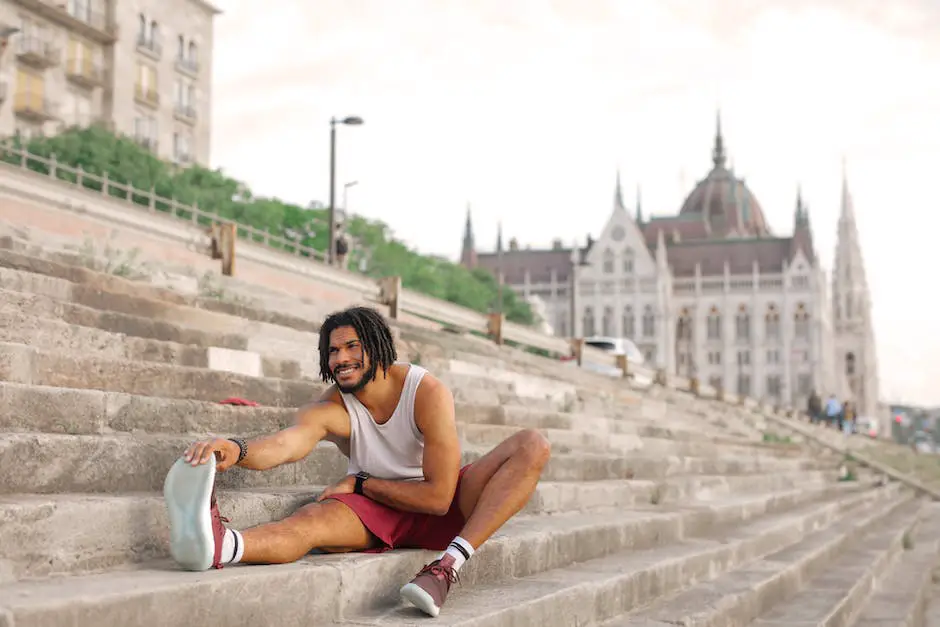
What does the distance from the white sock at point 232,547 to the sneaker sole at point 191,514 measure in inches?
3.1

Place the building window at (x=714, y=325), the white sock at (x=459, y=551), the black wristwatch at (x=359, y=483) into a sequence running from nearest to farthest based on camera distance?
1. the white sock at (x=459, y=551)
2. the black wristwatch at (x=359, y=483)
3. the building window at (x=714, y=325)

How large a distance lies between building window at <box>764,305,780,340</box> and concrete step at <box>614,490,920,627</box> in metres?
111

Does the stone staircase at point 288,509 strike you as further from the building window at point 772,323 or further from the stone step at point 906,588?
the building window at point 772,323

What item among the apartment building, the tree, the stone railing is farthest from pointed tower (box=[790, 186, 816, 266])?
the stone railing

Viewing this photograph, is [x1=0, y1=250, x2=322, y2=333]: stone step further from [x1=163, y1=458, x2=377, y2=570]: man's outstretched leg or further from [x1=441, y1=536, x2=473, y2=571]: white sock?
[x1=441, y1=536, x2=473, y2=571]: white sock

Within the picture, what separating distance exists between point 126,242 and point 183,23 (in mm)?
36467

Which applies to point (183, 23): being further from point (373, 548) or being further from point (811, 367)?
point (811, 367)

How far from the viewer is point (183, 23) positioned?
1928 inches

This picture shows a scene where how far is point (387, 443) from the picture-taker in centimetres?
406

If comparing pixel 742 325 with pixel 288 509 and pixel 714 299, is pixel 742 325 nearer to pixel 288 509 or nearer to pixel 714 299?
pixel 714 299

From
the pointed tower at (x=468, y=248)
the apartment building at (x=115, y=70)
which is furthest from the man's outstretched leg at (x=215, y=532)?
the pointed tower at (x=468, y=248)

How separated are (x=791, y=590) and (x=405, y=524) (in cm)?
330

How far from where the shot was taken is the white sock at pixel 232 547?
128 inches

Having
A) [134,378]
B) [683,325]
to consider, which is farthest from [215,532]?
[683,325]
